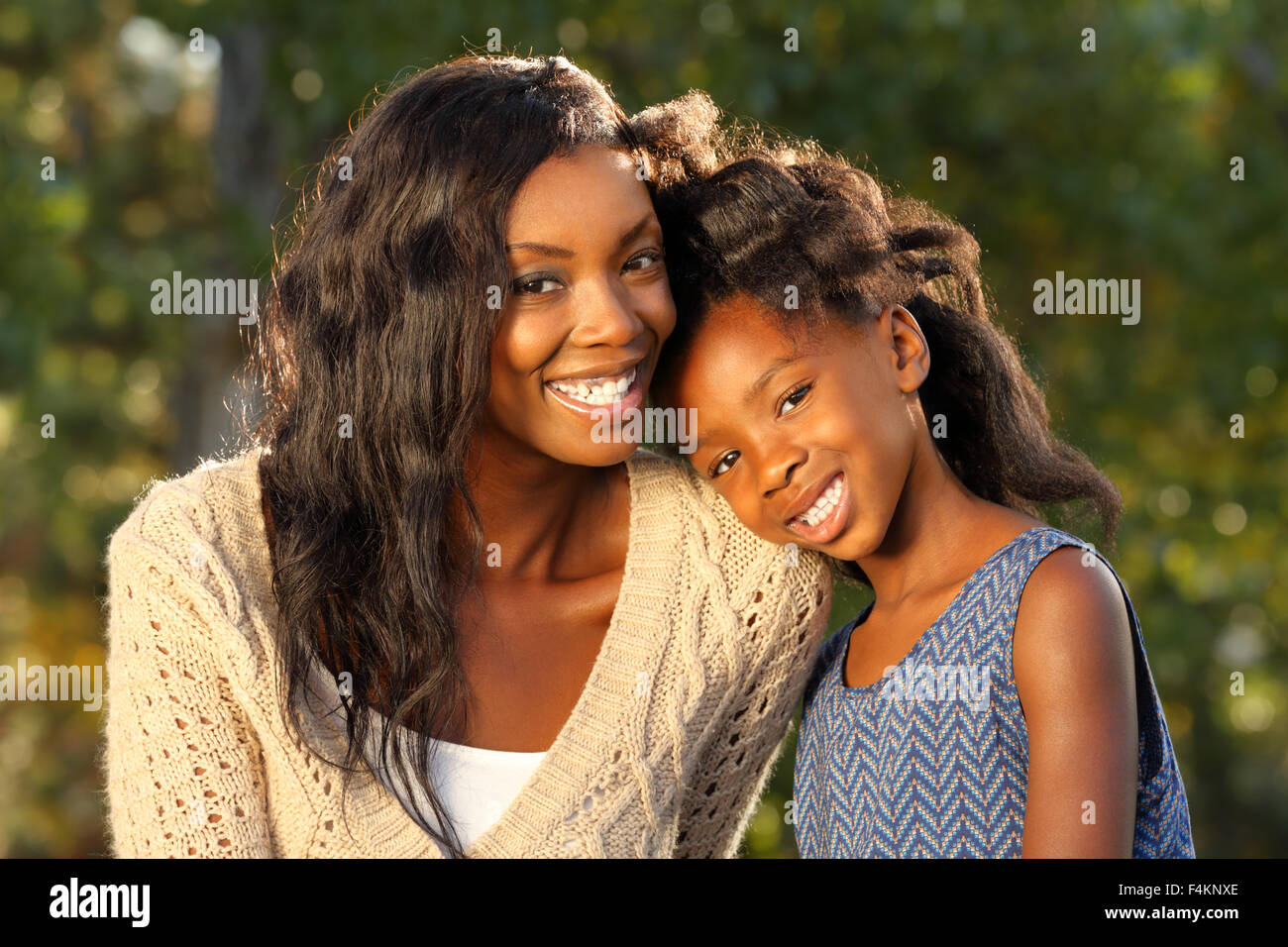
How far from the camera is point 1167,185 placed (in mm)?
7074

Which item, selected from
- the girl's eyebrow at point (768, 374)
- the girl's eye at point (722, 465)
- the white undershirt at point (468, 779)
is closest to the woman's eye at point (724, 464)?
the girl's eye at point (722, 465)

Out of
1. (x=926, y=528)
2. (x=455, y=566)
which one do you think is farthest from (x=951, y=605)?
(x=455, y=566)

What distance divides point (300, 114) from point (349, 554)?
401 centimetres

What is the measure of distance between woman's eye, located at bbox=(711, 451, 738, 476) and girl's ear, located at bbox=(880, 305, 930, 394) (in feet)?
1.06

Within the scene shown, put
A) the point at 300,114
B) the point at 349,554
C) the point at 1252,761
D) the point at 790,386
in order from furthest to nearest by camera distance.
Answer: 1. the point at 1252,761
2. the point at 300,114
3. the point at 349,554
4. the point at 790,386

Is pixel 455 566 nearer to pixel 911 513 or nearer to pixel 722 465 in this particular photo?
pixel 722 465

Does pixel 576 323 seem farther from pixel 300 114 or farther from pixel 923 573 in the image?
pixel 300 114

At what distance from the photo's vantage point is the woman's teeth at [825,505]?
96.7 inches

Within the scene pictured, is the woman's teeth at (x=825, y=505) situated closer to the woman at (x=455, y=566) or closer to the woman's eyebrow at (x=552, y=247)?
the woman at (x=455, y=566)

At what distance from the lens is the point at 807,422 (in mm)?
2439

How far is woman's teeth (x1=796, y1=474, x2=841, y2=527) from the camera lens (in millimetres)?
2457

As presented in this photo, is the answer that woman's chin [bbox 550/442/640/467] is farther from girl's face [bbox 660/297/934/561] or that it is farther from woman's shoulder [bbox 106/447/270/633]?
woman's shoulder [bbox 106/447/270/633]

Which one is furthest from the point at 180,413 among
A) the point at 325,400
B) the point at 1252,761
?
the point at 1252,761

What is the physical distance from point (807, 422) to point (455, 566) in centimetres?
79
